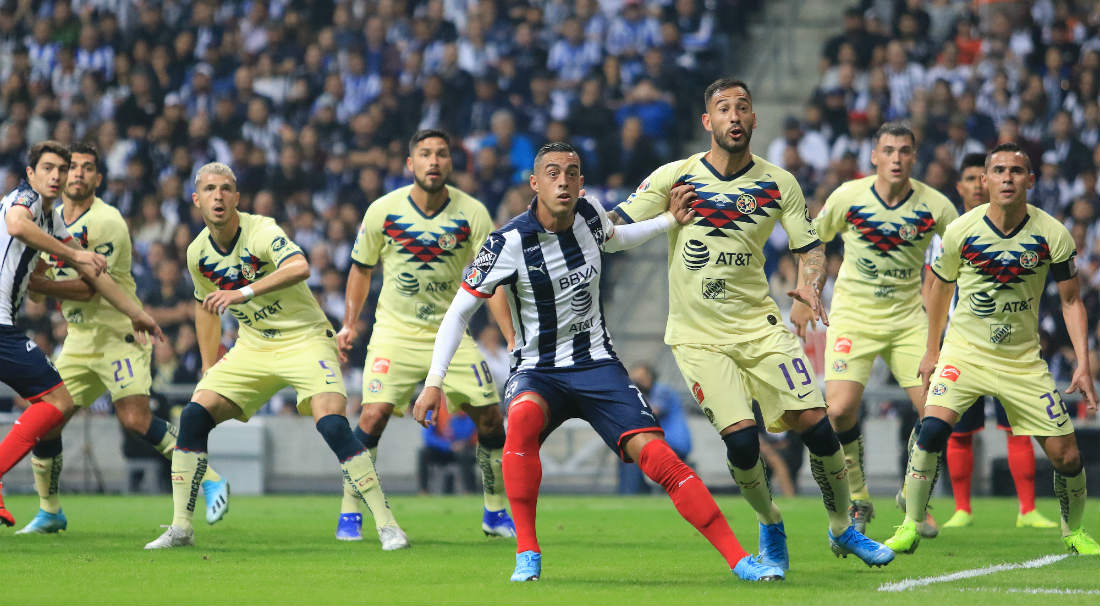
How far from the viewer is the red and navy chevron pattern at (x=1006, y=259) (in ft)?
29.3

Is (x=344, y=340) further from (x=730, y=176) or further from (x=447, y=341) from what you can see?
(x=730, y=176)

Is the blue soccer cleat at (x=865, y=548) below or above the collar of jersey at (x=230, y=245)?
below

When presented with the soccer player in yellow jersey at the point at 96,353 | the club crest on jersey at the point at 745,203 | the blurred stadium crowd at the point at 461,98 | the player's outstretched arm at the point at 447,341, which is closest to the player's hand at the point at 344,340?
the soccer player in yellow jersey at the point at 96,353

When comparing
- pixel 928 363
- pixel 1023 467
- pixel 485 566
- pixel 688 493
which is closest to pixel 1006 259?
pixel 928 363

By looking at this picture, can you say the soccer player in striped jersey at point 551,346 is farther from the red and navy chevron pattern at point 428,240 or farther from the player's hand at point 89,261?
the player's hand at point 89,261

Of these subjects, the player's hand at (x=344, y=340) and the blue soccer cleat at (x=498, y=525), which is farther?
the blue soccer cleat at (x=498, y=525)

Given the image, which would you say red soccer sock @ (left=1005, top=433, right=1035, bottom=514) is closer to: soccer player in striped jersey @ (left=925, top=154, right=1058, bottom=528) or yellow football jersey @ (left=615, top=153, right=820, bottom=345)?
soccer player in striped jersey @ (left=925, top=154, right=1058, bottom=528)

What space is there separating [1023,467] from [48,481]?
7.66 metres

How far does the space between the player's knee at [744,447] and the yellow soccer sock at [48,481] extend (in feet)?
18.1

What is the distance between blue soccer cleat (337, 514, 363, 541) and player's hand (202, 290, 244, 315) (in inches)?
76.4

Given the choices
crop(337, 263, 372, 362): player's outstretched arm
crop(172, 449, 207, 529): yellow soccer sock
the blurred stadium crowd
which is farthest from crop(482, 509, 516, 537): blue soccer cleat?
the blurred stadium crowd

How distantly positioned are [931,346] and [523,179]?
10.8 meters

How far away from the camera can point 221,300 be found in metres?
8.85

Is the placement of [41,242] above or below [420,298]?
above
